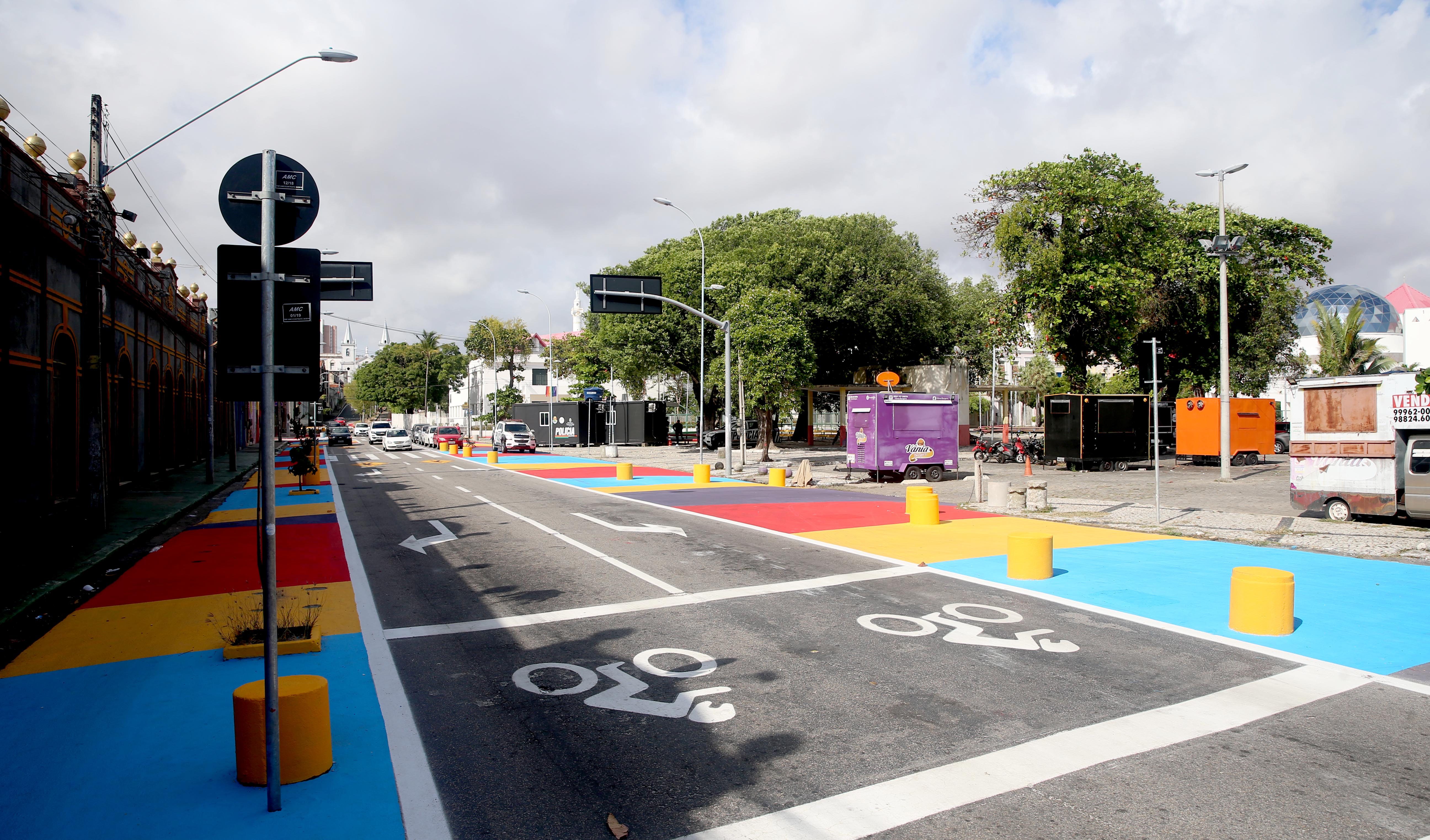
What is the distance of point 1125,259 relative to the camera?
3269cm

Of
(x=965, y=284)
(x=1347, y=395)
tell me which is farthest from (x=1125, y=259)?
(x=965, y=284)

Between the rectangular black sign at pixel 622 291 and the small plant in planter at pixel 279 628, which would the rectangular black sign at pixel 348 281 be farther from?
the small plant in planter at pixel 279 628

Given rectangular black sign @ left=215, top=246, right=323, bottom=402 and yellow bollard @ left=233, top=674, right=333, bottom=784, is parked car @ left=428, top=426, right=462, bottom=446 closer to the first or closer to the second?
yellow bollard @ left=233, top=674, right=333, bottom=784

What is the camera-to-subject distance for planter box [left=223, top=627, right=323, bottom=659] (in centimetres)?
649

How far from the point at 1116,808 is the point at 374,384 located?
107 metres

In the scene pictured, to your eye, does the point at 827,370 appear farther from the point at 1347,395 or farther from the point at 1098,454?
the point at 1347,395

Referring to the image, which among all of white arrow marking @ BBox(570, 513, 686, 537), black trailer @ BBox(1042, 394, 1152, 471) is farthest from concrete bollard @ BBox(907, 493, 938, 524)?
black trailer @ BBox(1042, 394, 1152, 471)

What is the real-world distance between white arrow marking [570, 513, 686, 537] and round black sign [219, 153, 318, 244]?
376 inches

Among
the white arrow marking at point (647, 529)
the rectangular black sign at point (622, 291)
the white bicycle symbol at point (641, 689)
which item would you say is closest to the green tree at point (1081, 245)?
the rectangular black sign at point (622, 291)

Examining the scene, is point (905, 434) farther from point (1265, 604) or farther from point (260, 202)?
point (260, 202)

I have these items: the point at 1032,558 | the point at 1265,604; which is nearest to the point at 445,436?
the point at 1032,558

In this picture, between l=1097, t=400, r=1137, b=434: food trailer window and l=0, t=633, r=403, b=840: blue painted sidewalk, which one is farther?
l=1097, t=400, r=1137, b=434: food trailer window

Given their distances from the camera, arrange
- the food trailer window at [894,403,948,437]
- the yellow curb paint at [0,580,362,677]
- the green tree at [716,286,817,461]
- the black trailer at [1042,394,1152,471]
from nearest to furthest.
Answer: the yellow curb paint at [0,580,362,677]
the food trailer window at [894,403,948,437]
the black trailer at [1042,394,1152,471]
the green tree at [716,286,817,461]

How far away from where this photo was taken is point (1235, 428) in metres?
29.9
